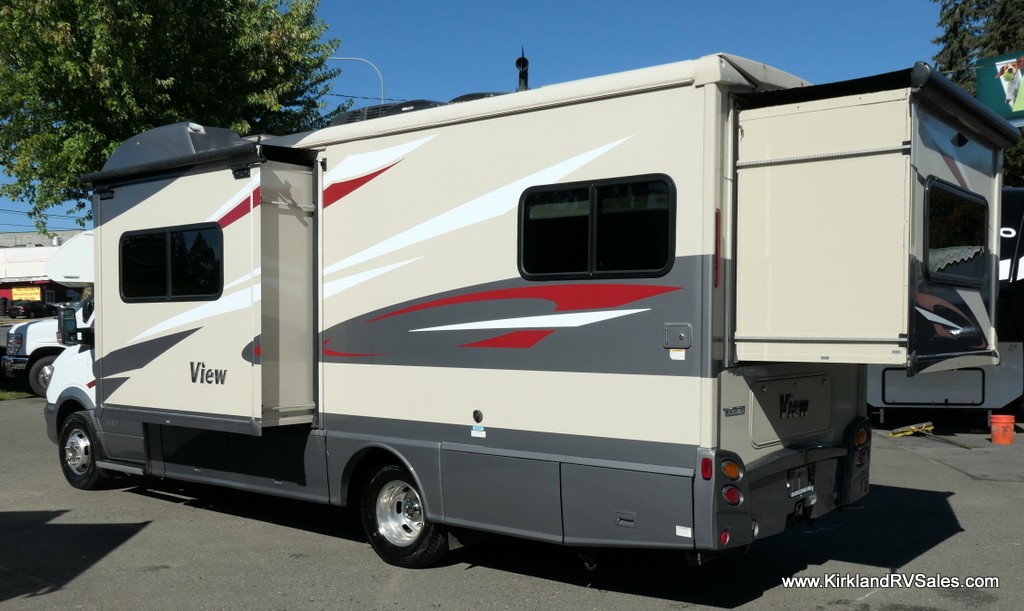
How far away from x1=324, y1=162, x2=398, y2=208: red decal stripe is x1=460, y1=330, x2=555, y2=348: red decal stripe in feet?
4.94

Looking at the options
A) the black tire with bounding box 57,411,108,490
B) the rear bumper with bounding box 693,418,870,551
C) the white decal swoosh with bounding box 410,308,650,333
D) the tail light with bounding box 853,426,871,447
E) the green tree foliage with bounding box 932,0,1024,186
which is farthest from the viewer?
the green tree foliage with bounding box 932,0,1024,186

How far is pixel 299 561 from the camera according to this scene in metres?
6.97

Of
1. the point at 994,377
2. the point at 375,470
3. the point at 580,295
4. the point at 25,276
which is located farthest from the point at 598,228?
the point at 25,276

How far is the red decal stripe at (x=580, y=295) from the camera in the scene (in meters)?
Result: 5.54

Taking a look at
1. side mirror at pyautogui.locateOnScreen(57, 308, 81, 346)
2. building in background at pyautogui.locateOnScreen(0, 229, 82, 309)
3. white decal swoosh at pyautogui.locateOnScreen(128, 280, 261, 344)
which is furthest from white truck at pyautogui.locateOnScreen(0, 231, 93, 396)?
building in background at pyautogui.locateOnScreen(0, 229, 82, 309)

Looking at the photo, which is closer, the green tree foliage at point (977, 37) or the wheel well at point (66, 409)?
the wheel well at point (66, 409)

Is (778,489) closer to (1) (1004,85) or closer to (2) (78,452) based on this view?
(2) (78,452)

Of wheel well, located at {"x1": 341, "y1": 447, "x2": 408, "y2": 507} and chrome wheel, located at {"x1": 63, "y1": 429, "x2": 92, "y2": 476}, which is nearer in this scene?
wheel well, located at {"x1": 341, "y1": 447, "x2": 408, "y2": 507}

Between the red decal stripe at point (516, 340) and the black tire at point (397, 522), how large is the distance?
3.76 ft

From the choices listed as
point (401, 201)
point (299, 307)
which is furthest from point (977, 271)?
point (299, 307)

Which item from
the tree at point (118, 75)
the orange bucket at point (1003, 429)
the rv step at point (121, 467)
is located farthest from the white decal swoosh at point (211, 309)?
the orange bucket at point (1003, 429)

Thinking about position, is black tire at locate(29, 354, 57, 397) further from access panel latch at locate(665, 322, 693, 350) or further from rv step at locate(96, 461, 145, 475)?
access panel latch at locate(665, 322, 693, 350)

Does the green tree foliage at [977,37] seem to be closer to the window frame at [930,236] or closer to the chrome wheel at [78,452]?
the window frame at [930,236]

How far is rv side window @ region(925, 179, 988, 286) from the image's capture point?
5.55 metres
